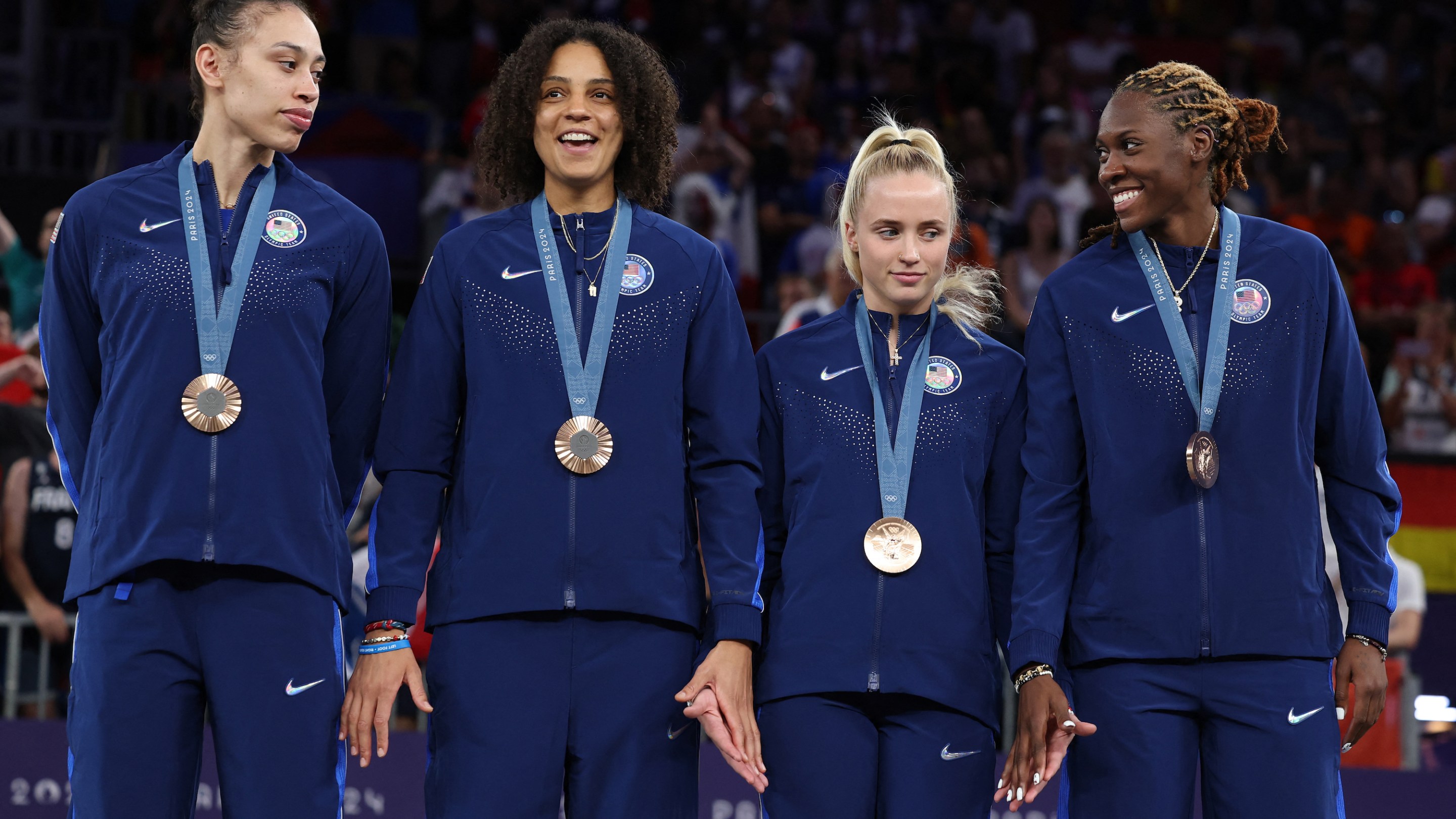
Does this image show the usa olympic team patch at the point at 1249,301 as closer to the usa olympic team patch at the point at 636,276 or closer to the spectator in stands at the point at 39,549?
the usa olympic team patch at the point at 636,276

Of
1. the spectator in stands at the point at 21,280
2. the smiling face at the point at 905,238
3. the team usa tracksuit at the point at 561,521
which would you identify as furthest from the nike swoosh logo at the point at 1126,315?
the spectator in stands at the point at 21,280

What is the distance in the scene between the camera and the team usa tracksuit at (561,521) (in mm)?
2982

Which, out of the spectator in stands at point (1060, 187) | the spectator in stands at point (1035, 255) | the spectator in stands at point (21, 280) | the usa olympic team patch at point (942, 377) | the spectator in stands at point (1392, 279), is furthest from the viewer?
the spectator in stands at point (1060, 187)

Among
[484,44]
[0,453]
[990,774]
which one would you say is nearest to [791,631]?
[990,774]

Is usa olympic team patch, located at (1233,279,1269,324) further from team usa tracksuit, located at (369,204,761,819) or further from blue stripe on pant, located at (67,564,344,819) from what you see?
blue stripe on pant, located at (67,564,344,819)

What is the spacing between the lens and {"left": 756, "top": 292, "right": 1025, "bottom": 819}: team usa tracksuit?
3.07 metres

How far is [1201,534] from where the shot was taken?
3053 mm

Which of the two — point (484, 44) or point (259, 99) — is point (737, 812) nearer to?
point (259, 99)

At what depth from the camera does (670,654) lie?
3.06 metres

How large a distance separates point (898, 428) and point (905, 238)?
44cm

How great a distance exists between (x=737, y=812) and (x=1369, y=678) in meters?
2.54

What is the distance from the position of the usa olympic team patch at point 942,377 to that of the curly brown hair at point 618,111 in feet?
2.41

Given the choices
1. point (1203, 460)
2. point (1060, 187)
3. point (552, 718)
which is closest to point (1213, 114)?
point (1203, 460)

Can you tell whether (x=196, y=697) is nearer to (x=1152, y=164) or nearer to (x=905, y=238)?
(x=905, y=238)
